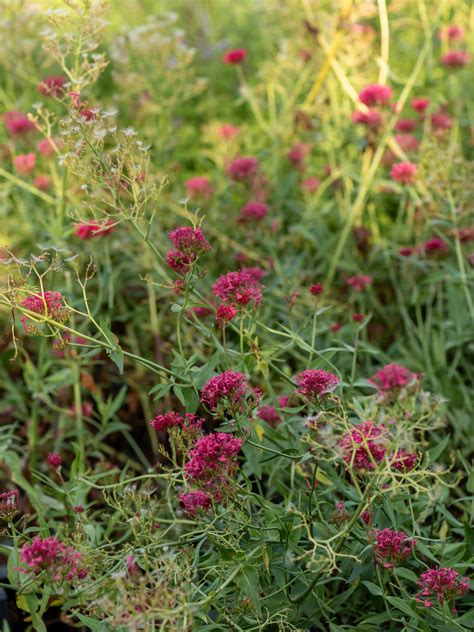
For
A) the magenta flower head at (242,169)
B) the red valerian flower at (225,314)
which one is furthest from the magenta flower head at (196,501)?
the magenta flower head at (242,169)

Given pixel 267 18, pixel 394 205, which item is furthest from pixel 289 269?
pixel 267 18

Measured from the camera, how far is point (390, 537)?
1398 millimetres

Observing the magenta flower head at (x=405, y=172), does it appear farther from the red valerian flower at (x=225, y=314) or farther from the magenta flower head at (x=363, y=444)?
the magenta flower head at (x=363, y=444)

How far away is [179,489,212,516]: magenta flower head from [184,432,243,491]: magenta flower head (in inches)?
2.3

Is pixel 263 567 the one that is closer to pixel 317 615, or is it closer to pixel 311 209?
pixel 317 615

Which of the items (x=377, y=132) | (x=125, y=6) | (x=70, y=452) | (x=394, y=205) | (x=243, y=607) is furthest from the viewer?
(x=125, y=6)

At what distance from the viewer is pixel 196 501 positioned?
1.37 m

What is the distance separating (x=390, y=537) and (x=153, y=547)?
0.40m

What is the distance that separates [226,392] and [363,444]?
0.76 feet

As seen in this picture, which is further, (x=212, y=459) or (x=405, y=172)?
(x=405, y=172)

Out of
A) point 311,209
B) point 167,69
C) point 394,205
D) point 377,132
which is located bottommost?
point 394,205

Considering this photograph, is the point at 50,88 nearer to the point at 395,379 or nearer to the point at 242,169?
the point at 242,169

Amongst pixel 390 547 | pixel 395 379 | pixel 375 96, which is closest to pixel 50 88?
pixel 375 96

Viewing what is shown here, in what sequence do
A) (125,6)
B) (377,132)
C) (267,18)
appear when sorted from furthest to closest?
(125,6) < (267,18) < (377,132)
